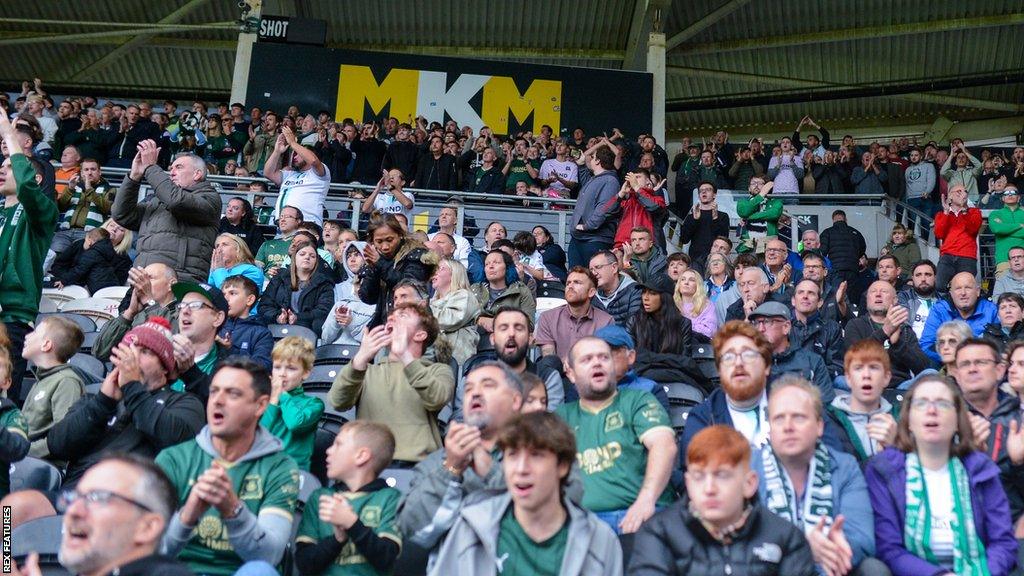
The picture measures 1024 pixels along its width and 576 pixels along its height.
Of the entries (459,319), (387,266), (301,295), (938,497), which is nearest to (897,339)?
(459,319)

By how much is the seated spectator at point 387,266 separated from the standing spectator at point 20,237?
5.77ft

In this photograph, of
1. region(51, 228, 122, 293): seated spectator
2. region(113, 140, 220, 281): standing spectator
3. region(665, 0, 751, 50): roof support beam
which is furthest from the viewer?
region(665, 0, 751, 50): roof support beam

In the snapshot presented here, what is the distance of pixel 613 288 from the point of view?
715 centimetres

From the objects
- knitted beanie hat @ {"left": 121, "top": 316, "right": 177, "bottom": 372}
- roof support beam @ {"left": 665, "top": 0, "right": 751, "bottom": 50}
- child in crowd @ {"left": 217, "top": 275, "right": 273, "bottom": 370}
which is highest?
roof support beam @ {"left": 665, "top": 0, "right": 751, "bottom": 50}

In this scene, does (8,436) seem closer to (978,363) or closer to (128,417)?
(128,417)

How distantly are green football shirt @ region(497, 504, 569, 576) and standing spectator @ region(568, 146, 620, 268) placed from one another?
20.2ft

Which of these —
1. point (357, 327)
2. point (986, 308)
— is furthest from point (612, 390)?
point (986, 308)

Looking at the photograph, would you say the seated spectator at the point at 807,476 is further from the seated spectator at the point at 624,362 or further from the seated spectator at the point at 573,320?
the seated spectator at the point at 573,320

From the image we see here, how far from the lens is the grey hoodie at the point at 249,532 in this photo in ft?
10.8

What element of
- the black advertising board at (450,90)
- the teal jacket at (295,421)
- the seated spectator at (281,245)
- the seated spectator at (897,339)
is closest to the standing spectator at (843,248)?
the seated spectator at (897,339)

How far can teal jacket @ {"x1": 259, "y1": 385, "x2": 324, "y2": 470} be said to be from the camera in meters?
4.45

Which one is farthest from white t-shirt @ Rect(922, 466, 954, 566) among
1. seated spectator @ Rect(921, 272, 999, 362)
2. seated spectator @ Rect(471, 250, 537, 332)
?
seated spectator @ Rect(921, 272, 999, 362)

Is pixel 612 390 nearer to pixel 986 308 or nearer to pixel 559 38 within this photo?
pixel 986 308

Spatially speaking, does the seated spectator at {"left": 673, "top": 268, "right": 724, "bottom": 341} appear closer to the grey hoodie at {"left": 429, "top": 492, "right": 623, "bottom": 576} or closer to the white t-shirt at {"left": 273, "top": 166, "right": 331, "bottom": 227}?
the white t-shirt at {"left": 273, "top": 166, "right": 331, "bottom": 227}
